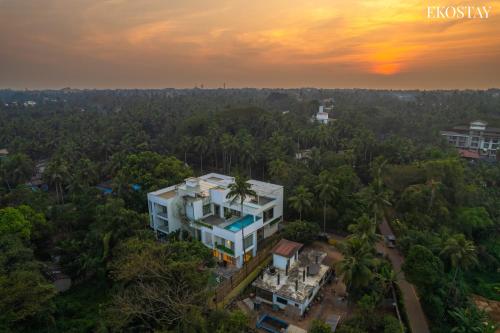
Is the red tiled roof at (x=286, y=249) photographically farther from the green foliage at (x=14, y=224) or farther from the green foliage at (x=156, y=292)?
the green foliage at (x=14, y=224)

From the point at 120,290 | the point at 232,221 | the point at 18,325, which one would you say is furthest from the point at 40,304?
the point at 232,221

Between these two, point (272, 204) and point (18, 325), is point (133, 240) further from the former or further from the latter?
point (272, 204)

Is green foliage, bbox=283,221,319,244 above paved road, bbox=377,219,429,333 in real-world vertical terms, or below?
above

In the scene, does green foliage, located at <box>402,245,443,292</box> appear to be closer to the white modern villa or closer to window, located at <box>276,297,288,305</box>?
window, located at <box>276,297,288,305</box>

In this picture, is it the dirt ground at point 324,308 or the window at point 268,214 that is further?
the window at point 268,214

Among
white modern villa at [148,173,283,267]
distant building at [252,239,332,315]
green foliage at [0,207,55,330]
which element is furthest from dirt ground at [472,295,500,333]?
green foliage at [0,207,55,330]

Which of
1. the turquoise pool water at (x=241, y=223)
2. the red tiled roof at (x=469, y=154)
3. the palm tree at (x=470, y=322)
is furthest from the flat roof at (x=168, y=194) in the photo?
the red tiled roof at (x=469, y=154)
